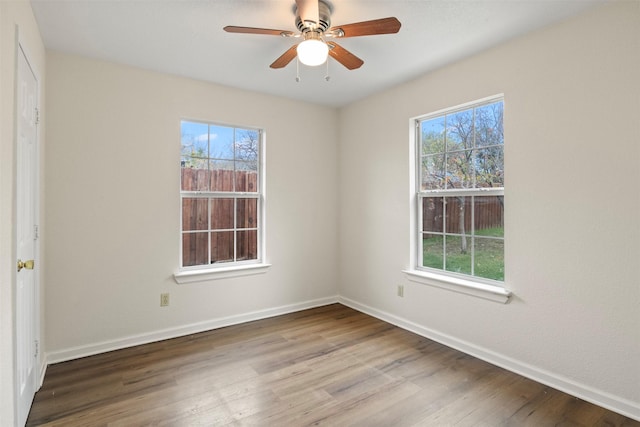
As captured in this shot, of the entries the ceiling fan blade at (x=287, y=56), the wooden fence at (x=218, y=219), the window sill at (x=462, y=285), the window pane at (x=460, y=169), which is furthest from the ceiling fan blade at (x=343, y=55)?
the window sill at (x=462, y=285)

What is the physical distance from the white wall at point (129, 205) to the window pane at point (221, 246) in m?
0.28

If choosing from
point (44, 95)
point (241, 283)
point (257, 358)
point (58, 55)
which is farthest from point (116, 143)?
point (257, 358)

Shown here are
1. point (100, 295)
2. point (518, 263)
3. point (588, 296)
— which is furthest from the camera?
point (100, 295)

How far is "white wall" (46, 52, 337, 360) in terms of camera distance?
2.74 meters

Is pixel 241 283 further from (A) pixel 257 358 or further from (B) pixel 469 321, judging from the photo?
(B) pixel 469 321

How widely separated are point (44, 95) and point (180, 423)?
2.62 meters

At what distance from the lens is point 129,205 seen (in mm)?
3014

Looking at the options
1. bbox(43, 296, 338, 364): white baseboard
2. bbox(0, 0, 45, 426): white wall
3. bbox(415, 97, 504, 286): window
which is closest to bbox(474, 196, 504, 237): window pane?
bbox(415, 97, 504, 286): window

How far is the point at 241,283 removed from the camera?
363 centimetres

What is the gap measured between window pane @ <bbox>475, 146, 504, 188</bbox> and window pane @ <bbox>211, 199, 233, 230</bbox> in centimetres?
247

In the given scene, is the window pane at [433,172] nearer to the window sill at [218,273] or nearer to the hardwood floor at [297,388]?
the hardwood floor at [297,388]

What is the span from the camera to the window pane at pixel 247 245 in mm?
3717

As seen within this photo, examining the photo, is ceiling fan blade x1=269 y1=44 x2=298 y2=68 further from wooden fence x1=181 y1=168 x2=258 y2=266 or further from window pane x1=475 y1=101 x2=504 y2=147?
window pane x1=475 y1=101 x2=504 y2=147

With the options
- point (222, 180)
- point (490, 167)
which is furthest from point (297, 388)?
point (490, 167)
